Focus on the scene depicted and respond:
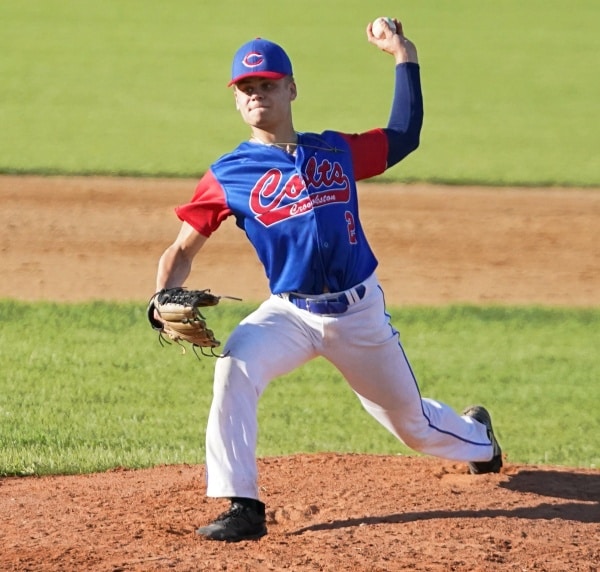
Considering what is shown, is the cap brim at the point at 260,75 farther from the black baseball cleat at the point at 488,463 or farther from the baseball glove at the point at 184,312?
the black baseball cleat at the point at 488,463

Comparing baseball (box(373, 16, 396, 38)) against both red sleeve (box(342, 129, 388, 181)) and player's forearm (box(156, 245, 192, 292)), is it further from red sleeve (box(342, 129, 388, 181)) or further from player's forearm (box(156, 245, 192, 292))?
player's forearm (box(156, 245, 192, 292))

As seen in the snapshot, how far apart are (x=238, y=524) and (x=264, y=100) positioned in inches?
61.8

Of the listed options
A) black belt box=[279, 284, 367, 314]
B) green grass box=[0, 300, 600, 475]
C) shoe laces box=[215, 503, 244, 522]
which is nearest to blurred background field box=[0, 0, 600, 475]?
green grass box=[0, 300, 600, 475]

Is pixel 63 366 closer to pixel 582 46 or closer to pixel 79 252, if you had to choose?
pixel 79 252

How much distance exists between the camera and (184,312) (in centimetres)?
434

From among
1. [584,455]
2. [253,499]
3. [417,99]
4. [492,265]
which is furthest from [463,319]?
[253,499]

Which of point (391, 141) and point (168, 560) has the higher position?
point (391, 141)

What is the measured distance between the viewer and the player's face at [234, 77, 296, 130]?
464 centimetres

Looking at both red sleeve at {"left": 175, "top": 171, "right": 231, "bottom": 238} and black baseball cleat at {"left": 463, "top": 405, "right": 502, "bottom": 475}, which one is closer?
→ red sleeve at {"left": 175, "top": 171, "right": 231, "bottom": 238}

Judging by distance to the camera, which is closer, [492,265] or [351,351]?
[351,351]

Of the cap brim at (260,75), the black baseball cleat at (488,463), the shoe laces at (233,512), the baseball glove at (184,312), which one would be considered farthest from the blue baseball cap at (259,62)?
the black baseball cleat at (488,463)

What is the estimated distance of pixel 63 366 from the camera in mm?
7707

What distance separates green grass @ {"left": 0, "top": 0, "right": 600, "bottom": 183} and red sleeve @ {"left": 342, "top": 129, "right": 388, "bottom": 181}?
8.18 metres

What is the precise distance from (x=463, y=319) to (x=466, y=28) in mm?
13922
